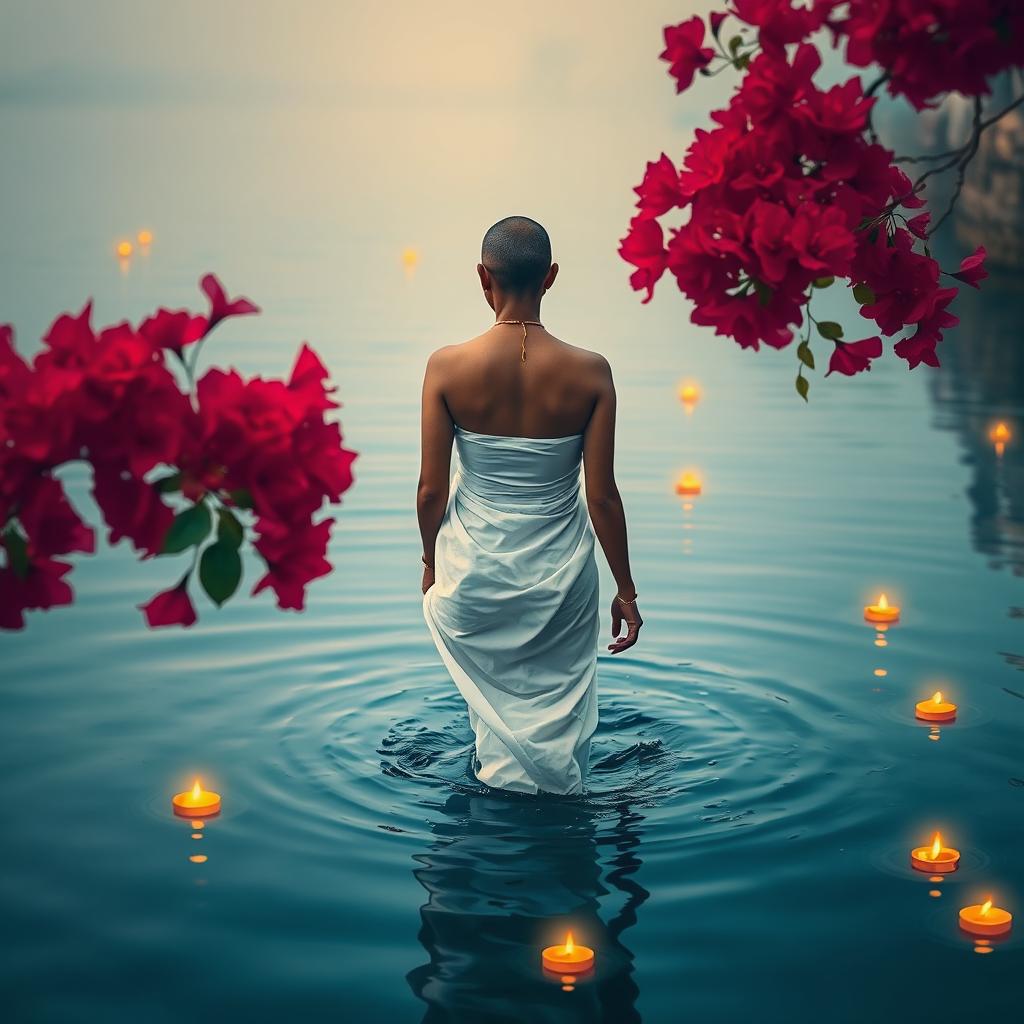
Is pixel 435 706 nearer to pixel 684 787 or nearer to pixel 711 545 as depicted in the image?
pixel 684 787

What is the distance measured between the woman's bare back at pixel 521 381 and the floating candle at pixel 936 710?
162 cm

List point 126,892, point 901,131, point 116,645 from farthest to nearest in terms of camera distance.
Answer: point 901,131, point 116,645, point 126,892

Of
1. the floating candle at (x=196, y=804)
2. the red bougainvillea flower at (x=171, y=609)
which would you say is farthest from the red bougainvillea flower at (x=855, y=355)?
the floating candle at (x=196, y=804)

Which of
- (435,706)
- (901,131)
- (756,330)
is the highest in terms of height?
(901,131)

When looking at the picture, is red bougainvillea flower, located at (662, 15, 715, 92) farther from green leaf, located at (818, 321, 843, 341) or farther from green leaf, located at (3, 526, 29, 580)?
green leaf, located at (3, 526, 29, 580)

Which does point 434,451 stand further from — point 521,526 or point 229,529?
point 229,529

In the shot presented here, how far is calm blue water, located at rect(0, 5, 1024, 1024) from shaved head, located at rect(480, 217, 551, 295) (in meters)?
1.43

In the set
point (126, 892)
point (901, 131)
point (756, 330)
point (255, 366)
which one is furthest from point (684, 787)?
point (901, 131)

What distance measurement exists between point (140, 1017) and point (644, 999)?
1.03 m

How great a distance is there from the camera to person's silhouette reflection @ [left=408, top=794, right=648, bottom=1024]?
3271mm

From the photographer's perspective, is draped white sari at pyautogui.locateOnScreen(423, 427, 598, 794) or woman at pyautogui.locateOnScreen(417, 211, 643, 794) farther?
draped white sari at pyautogui.locateOnScreen(423, 427, 598, 794)

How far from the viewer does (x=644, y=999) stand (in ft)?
10.8

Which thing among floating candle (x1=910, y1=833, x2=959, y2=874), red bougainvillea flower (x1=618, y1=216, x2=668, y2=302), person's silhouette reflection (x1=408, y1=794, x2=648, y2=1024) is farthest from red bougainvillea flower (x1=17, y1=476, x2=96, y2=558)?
floating candle (x1=910, y1=833, x2=959, y2=874)

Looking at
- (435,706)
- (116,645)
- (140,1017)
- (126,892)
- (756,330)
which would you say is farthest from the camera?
(116,645)
